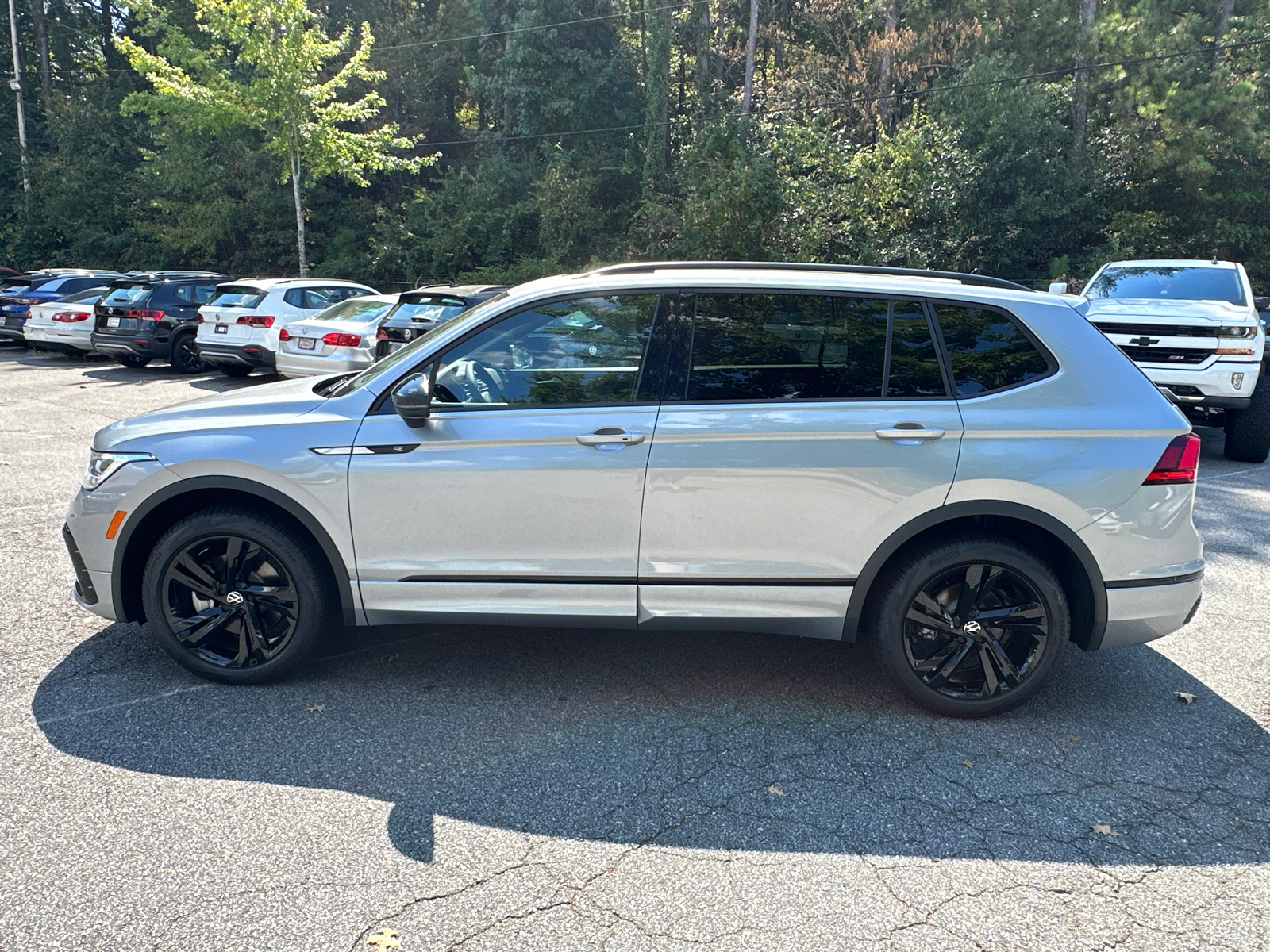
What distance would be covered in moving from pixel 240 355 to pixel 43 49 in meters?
35.3

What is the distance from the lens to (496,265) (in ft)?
103

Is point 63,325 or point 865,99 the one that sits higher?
point 865,99

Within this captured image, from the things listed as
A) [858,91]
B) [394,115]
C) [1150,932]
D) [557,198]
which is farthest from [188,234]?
[1150,932]

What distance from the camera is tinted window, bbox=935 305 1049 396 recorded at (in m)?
3.89

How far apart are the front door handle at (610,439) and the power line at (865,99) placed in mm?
26914

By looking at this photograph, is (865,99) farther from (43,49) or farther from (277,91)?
(43,49)

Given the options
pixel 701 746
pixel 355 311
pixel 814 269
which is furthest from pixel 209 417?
pixel 355 311

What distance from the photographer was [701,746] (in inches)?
145

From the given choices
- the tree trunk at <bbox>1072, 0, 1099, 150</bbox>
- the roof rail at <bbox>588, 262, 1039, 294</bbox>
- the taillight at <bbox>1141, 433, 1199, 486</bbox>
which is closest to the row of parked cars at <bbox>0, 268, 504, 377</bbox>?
the roof rail at <bbox>588, 262, 1039, 294</bbox>

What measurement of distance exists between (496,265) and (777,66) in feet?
51.2

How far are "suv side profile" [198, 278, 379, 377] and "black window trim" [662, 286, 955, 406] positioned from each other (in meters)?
11.5

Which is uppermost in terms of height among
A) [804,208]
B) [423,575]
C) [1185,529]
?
[804,208]

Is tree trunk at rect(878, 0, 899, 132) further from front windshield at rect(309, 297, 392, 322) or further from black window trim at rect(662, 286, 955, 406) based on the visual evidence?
black window trim at rect(662, 286, 955, 406)

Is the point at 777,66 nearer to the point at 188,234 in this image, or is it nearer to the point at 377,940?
the point at 188,234
